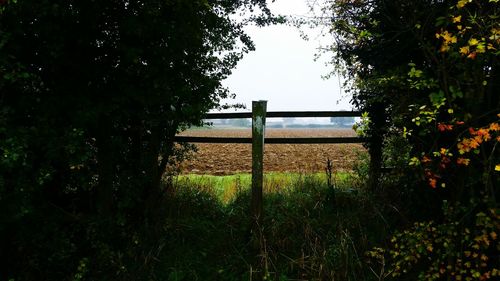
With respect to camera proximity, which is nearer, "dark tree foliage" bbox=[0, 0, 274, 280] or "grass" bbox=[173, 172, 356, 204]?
"dark tree foliage" bbox=[0, 0, 274, 280]

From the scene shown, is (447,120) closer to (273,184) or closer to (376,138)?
(376,138)

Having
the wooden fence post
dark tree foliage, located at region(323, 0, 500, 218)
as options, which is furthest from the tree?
the wooden fence post

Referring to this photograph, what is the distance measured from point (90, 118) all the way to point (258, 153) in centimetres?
234

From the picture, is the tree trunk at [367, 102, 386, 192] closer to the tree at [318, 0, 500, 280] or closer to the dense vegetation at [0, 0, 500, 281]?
the dense vegetation at [0, 0, 500, 281]

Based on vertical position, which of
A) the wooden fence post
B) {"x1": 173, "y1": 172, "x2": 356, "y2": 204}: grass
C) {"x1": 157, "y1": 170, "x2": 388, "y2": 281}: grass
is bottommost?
{"x1": 157, "y1": 170, "x2": 388, "y2": 281}: grass

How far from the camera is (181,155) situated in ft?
21.4

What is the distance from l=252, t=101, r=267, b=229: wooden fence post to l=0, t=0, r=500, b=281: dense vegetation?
0.31 m

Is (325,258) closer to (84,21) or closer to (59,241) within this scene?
(59,241)

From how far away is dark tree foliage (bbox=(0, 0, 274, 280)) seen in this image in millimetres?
4547

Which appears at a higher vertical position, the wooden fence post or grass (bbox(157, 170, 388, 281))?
the wooden fence post

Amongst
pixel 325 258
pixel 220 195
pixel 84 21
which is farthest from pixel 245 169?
pixel 84 21

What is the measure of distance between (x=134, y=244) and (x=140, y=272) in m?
0.42

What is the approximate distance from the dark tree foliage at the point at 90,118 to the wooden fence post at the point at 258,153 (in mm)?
644

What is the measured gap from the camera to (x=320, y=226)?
5855mm
